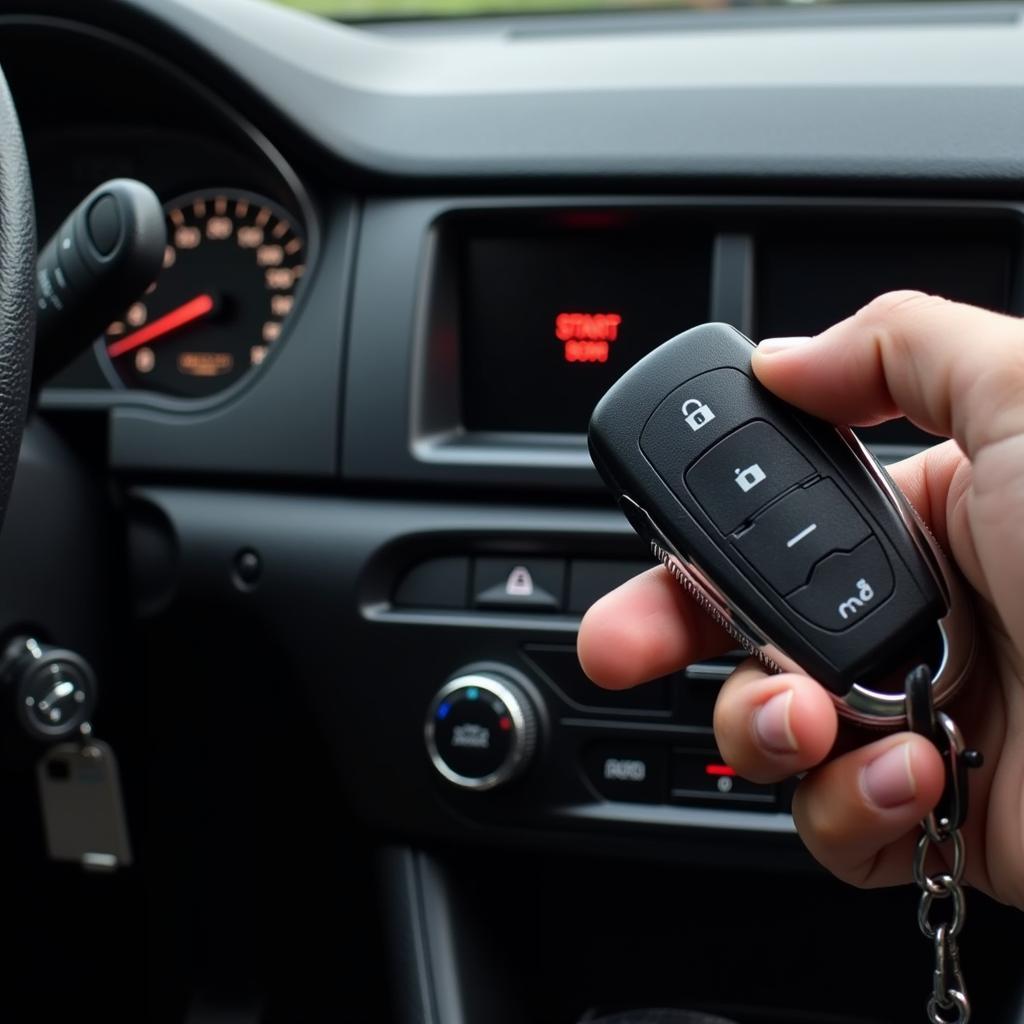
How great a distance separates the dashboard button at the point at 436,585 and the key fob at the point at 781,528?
511 millimetres

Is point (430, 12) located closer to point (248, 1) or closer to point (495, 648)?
point (248, 1)

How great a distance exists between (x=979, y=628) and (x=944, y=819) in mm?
114

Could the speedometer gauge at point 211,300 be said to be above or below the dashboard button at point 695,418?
below

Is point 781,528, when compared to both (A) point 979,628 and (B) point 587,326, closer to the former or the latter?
(A) point 979,628

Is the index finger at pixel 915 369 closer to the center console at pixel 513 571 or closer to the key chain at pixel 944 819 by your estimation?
the key chain at pixel 944 819

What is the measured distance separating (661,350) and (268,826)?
0.87 m

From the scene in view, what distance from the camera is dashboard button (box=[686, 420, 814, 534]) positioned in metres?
0.72

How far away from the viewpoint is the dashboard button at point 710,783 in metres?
1.16

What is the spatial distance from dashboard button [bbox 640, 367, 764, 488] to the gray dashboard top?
46 centimetres

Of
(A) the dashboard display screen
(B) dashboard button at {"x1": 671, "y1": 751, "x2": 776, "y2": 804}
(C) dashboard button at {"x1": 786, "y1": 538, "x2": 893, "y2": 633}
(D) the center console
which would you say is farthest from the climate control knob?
(C) dashboard button at {"x1": 786, "y1": 538, "x2": 893, "y2": 633}

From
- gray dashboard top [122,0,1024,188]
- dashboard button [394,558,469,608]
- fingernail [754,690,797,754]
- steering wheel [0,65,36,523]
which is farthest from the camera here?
dashboard button [394,558,469,608]

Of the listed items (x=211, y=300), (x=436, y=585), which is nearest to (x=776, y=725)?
(x=436, y=585)

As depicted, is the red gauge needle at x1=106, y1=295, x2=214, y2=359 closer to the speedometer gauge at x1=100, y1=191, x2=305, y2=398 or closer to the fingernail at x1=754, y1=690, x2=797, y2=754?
the speedometer gauge at x1=100, y1=191, x2=305, y2=398

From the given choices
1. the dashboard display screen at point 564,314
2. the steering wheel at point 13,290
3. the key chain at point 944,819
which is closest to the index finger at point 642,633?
the key chain at point 944,819
